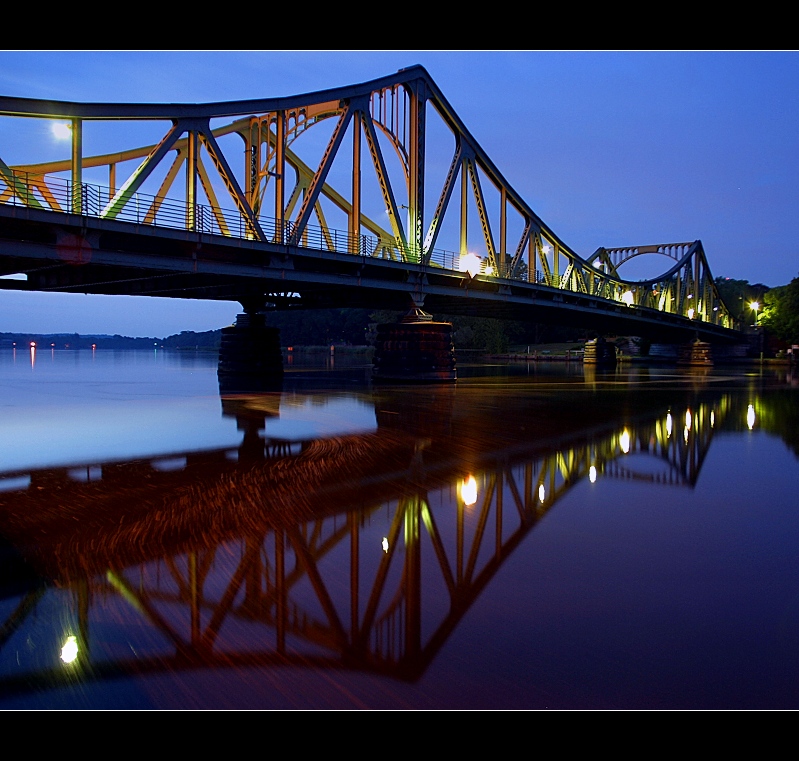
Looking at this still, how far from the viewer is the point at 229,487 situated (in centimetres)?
923

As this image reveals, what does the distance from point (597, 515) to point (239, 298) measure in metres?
32.7

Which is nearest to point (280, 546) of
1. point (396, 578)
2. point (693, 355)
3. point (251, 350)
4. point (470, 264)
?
point (396, 578)

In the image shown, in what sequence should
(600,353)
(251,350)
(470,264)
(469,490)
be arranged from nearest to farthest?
(469,490)
(470,264)
(251,350)
(600,353)

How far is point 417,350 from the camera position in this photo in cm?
3412

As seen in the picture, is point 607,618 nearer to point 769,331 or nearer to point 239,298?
point 239,298

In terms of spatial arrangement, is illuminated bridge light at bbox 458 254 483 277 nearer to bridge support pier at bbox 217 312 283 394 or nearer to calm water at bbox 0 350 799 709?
bridge support pier at bbox 217 312 283 394

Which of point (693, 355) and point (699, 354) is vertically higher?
point (699, 354)

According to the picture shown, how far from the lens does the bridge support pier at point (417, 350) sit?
3388 cm

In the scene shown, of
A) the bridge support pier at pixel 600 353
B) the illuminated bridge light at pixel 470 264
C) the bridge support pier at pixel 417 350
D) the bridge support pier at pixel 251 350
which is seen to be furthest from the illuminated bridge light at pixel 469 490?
the bridge support pier at pixel 600 353

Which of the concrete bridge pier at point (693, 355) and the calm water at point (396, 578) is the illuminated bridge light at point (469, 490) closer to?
the calm water at point (396, 578)

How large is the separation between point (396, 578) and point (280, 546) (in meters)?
1.40

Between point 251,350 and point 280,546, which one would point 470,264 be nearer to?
point 251,350

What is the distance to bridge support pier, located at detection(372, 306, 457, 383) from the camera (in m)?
33.9

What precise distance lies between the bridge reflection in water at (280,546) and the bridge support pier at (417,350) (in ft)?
65.3
